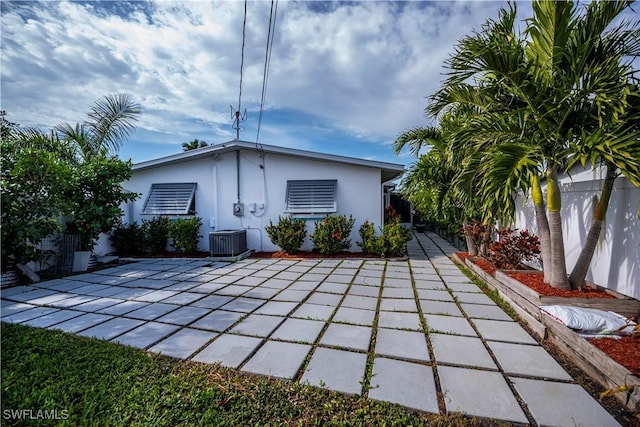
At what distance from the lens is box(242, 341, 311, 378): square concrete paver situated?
7.95ft

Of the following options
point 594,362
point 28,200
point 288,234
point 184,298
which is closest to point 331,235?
point 288,234

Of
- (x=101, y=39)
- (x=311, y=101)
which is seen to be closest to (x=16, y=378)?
(x=101, y=39)

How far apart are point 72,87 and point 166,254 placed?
5309 mm

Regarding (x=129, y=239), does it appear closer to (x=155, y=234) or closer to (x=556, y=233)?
(x=155, y=234)

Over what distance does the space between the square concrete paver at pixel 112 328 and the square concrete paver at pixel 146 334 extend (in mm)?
127

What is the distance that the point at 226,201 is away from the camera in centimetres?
935

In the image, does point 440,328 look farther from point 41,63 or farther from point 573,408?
point 41,63

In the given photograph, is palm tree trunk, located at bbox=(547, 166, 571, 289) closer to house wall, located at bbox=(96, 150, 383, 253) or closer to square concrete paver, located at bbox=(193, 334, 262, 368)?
square concrete paver, located at bbox=(193, 334, 262, 368)

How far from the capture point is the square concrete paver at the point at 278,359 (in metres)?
2.42

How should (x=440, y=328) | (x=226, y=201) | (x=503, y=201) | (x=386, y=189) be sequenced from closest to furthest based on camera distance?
(x=440, y=328)
(x=503, y=201)
(x=226, y=201)
(x=386, y=189)

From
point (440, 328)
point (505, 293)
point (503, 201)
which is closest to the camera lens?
point (440, 328)

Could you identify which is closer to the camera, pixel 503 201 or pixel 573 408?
pixel 573 408

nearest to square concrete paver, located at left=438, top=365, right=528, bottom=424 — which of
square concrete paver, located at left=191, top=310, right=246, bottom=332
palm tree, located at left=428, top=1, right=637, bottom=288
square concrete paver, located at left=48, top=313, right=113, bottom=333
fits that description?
palm tree, located at left=428, top=1, right=637, bottom=288

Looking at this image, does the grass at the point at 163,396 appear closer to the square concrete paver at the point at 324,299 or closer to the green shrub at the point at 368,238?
the square concrete paver at the point at 324,299
